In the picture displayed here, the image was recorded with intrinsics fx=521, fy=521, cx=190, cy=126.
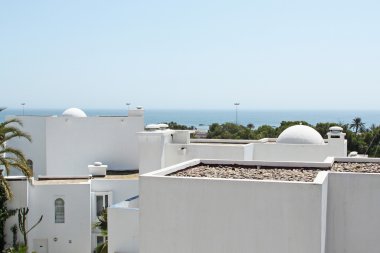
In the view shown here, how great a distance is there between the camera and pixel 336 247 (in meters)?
12.1

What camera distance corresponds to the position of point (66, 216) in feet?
70.6

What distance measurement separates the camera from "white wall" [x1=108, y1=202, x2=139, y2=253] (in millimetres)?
16047

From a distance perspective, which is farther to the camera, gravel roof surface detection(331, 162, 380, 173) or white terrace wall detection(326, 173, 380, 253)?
gravel roof surface detection(331, 162, 380, 173)

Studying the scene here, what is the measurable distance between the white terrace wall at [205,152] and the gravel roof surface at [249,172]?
31.6 feet

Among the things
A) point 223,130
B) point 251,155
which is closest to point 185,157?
point 251,155

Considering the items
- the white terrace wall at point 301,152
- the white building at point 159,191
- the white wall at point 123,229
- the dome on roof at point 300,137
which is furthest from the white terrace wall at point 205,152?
the white wall at point 123,229

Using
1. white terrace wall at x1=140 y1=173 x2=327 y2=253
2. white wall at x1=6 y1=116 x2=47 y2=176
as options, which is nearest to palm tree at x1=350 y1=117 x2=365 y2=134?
white wall at x1=6 y1=116 x2=47 y2=176

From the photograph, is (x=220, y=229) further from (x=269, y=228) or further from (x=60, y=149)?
(x=60, y=149)

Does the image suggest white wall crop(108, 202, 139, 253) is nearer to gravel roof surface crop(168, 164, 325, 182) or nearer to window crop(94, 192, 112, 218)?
gravel roof surface crop(168, 164, 325, 182)

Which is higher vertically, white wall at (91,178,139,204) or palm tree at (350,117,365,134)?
palm tree at (350,117,365,134)

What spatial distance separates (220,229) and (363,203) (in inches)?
132

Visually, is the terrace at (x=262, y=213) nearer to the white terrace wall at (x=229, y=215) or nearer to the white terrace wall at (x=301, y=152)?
the white terrace wall at (x=229, y=215)

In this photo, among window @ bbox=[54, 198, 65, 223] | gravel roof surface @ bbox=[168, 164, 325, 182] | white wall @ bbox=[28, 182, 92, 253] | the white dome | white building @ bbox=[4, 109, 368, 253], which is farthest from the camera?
the white dome

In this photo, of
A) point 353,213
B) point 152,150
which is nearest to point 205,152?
point 152,150
